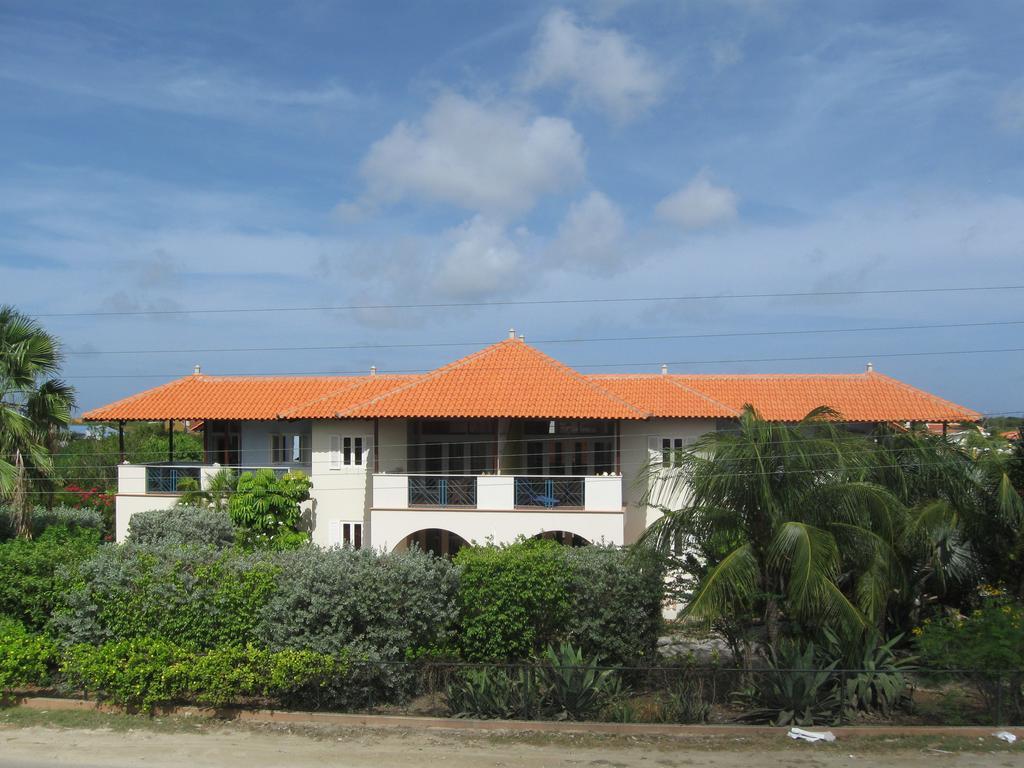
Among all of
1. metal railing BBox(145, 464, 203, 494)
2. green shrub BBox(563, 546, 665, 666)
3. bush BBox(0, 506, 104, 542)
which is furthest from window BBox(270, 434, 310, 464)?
green shrub BBox(563, 546, 665, 666)

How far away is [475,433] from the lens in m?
25.4

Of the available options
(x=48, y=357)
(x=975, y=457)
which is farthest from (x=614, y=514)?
(x=48, y=357)

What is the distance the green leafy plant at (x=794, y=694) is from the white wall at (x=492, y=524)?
335 inches

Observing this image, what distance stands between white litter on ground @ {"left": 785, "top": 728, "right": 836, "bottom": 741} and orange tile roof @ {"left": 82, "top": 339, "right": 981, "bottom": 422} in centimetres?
1097

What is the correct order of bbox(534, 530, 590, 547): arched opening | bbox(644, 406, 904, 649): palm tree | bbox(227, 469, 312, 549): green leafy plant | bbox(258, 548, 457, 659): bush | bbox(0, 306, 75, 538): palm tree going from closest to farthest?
bbox(644, 406, 904, 649): palm tree, bbox(258, 548, 457, 659): bush, bbox(0, 306, 75, 538): palm tree, bbox(227, 469, 312, 549): green leafy plant, bbox(534, 530, 590, 547): arched opening

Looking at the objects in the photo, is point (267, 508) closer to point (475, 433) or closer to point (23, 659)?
point (475, 433)

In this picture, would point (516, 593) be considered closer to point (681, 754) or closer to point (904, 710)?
point (681, 754)

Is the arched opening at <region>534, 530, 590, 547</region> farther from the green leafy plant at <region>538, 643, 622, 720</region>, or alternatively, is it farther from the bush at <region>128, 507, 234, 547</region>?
the green leafy plant at <region>538, 643, 622, 720</region>

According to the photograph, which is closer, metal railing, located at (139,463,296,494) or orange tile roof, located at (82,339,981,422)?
orange tile roof, located at (82,339,981,422)

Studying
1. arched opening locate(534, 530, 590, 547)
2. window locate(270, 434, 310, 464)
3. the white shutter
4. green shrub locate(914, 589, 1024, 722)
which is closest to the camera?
green shrub locate(914, 589, 1024, 722)

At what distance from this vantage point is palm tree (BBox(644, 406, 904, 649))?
13500mm

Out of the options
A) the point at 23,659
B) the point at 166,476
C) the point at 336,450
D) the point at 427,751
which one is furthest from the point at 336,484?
the point at 427,751

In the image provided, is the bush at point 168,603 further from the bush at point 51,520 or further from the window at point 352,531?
the window at point 352,531

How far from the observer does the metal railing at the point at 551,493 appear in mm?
22906
